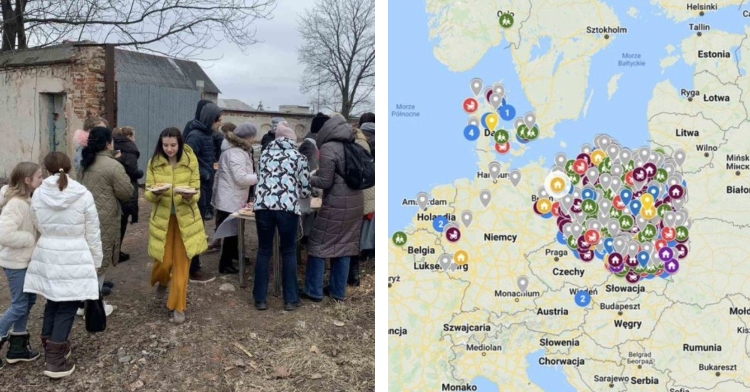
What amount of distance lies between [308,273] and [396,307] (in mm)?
4093

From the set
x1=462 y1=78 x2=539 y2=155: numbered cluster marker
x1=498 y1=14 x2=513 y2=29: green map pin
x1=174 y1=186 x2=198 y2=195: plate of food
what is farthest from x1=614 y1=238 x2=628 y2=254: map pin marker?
x1=174 y1=186 x2=198 y2=195: plate of food

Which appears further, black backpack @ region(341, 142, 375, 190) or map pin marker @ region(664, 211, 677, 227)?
black backpack @ region(341, 142, 375, 190)

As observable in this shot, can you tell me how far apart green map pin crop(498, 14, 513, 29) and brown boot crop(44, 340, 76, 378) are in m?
3.96

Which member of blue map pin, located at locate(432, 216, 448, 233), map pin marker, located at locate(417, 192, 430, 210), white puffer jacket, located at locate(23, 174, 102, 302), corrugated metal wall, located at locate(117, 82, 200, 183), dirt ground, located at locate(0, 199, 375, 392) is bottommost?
dirt ground, located at locate(0, 199, 375, 392)

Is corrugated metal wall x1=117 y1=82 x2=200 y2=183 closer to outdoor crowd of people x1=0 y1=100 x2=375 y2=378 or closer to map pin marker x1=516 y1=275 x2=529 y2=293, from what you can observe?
outdoor crowd of people x1=0 y1=100 x2=375 y2=378

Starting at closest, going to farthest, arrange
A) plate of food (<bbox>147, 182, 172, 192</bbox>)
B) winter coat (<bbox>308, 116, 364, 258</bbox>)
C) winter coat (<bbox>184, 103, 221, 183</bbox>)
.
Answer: plate of food (<bbox>147, 182, 172, 192</bbox>), winter coat (<bbox>308, 116, 364, 258</bbox>), winter coat (<bbox>184, 103, 221, 183</bbox>)

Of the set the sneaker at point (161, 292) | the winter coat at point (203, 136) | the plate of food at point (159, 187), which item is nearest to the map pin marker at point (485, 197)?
the plate of food at point (159, 187)

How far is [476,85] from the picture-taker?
199cm

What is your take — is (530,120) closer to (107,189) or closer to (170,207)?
(170,207)

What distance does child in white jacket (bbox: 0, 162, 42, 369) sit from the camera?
4316 mm

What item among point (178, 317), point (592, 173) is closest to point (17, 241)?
point (178, 317)

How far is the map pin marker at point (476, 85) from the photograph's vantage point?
1.99m

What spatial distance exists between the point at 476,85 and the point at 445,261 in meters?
0.59

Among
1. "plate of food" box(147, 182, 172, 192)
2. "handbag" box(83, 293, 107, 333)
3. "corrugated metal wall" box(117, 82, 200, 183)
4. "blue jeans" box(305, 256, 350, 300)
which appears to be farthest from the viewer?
"corrugated metal wall" box(117, 82, 200, 183)
